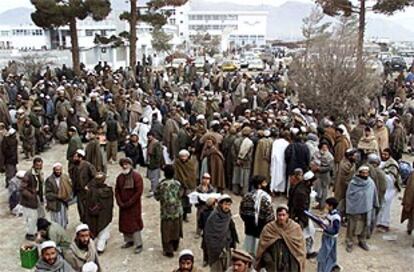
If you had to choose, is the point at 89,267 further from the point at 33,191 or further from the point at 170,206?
the point at 33,191

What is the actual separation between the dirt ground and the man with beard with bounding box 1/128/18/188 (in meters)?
0.92

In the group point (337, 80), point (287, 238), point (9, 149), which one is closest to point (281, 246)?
point (287, 238)

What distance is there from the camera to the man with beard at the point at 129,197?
23.1ft

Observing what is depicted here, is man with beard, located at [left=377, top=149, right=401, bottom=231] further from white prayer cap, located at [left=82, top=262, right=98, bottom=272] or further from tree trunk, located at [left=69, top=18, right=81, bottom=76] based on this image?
tree trunk, located at [left=69, top=18, right=81, bottom=76]

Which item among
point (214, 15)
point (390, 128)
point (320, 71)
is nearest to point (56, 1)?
point (320, 71)

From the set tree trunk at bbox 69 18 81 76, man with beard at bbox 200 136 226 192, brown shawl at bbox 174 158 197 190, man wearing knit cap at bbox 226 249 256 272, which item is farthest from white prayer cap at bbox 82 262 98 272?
tree trunk at bbox 69 18 81 76

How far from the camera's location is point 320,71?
14.0m

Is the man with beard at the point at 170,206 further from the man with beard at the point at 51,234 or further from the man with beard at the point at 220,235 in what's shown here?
the man with beard at the point at 51,234

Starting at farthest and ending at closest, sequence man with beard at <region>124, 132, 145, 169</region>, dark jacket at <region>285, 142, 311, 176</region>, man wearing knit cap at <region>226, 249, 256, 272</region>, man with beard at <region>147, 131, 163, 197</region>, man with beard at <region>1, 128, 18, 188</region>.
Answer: man with beard at <region>124, 132, 145, 169</region>
man with beard at <region>1, 128, 18, 188</region>
man with beard at <region>147, 131, 163, 197</region>
dark jacket at <region>285, 142, 311, 176</region>
man wearing knit cap at <region>226, 249, 256, 272</region>

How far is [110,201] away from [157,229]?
142 cm

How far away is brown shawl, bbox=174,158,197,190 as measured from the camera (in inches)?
311

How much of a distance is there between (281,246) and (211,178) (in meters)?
3.51

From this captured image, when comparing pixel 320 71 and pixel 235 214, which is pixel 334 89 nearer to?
pixel 320 71

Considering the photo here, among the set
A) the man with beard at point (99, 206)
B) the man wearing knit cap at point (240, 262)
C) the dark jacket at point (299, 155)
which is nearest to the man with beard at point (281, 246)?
the man wearing knit cap at point (240, 262)
